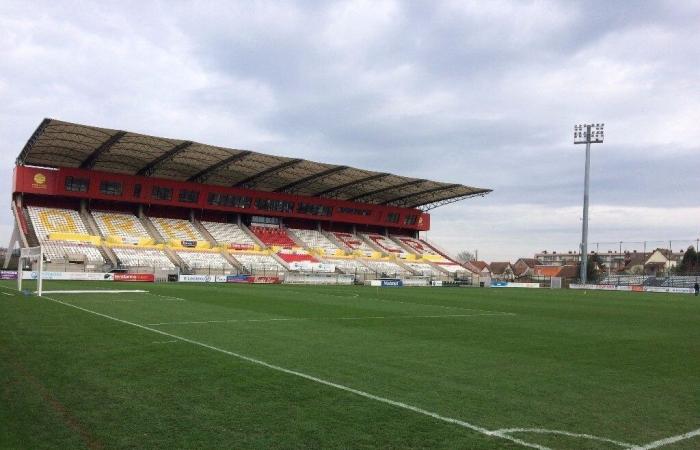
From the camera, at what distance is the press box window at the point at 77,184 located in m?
60.6

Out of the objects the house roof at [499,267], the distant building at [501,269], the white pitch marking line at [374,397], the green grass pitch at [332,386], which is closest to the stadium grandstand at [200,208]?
the green grass pitch at [332,386]

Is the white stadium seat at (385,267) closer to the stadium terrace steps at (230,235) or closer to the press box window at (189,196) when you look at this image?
the stadium terrace steps at (230,235)

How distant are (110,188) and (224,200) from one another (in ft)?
45.6

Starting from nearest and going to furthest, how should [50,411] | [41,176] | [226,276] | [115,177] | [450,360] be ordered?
[50,411]
[450,360]
[226,276]
[41,176]
[115,177]

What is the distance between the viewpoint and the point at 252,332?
15.4 meters

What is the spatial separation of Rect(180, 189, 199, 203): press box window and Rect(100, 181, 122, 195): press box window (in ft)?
23.9

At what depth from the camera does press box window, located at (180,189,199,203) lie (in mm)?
68250

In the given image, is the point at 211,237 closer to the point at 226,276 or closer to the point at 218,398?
the point at 226,276

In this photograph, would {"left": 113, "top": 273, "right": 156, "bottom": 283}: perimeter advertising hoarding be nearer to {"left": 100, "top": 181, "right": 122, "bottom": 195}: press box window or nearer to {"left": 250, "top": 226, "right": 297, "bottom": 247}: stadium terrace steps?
{"left": 100, "top": 181, "right": 122, "bottom": 195}: press box window

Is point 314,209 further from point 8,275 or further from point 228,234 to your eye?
point 8,275

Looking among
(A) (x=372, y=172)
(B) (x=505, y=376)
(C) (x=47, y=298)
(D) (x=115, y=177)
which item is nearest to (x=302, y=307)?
(C) (x=47, y=298)

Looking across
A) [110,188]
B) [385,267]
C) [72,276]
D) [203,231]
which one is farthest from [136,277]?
[385,267]

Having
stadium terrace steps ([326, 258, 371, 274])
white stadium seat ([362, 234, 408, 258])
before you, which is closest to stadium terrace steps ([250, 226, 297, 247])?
stadium terrace steps ([326, 258, 371, 274])

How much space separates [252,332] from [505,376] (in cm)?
769
